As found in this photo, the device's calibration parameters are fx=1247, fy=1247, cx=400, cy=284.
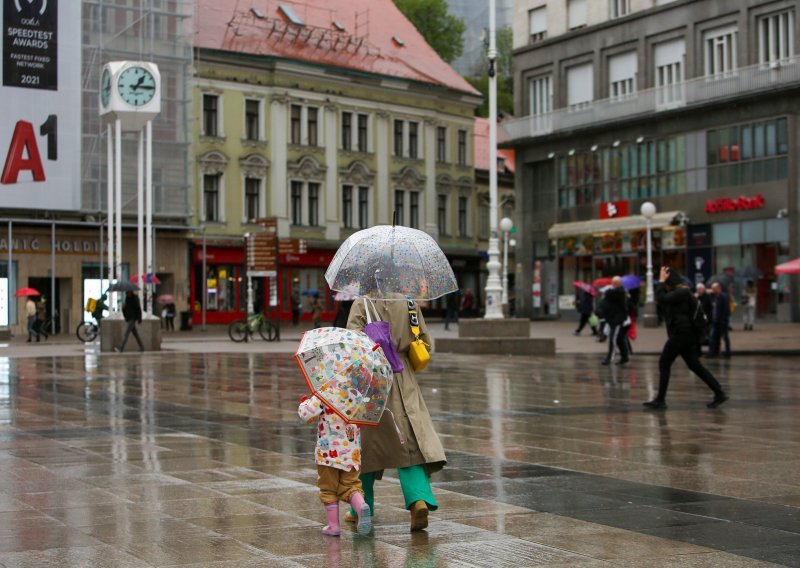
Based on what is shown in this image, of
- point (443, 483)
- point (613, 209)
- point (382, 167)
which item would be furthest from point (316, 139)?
point (443, 483)

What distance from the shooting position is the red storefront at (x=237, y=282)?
5741cm

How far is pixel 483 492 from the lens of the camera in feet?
29.9

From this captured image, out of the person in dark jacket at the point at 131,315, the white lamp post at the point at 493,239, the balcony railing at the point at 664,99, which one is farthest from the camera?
the balcony railing at the point at 664,99

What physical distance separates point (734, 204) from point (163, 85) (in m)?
24.1

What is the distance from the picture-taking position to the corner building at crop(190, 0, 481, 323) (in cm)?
5872

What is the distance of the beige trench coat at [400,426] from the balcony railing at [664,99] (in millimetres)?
40132

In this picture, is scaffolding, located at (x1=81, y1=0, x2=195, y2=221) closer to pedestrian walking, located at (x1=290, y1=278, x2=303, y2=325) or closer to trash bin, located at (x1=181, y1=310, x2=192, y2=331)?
trash bin, located at (x1=181, y1=310, x2=192, y2=331)

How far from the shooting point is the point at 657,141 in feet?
170

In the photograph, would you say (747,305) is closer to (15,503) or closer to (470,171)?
(470,171)

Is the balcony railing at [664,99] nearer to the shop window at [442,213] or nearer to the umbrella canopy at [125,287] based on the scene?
the shop window at [442,213]

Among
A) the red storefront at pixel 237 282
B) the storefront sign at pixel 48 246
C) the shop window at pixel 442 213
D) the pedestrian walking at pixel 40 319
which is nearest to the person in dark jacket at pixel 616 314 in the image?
the pedestrian walking at pixel 40 319

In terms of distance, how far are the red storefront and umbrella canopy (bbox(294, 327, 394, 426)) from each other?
1887 inches

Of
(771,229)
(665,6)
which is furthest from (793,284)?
(665,6)

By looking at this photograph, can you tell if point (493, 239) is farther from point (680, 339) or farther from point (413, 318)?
point (413, 318)
